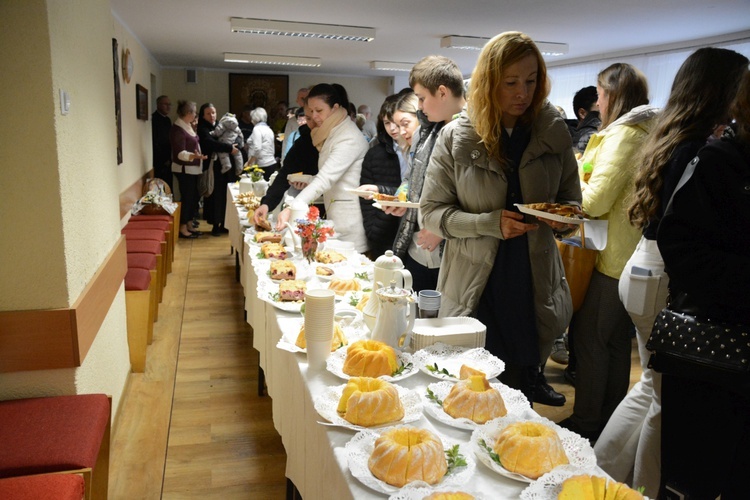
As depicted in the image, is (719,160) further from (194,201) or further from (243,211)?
(194,201)

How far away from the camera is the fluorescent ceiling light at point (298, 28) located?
589cm

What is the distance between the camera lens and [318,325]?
1448 millimetres

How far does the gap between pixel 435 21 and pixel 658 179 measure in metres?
4.71

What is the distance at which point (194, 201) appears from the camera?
764cm

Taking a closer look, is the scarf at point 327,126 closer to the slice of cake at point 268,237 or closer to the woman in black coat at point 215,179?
the slice of cake at point 268,237

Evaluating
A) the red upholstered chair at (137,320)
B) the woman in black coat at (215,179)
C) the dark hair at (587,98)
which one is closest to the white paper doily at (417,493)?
the red upholstered chair at (137,320)

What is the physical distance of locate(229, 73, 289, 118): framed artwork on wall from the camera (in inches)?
458

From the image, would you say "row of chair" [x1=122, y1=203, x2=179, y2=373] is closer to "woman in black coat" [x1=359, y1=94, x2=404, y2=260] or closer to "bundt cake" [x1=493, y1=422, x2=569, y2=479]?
"woman in black coat" [x1=359, y1=94, x2=404, y2=260]

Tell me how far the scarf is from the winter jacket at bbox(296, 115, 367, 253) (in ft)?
0.08

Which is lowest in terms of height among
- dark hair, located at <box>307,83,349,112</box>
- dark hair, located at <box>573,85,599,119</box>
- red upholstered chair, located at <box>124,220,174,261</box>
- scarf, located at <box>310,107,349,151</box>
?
red upholstered chair, located at <box>124,220,174,261</box>

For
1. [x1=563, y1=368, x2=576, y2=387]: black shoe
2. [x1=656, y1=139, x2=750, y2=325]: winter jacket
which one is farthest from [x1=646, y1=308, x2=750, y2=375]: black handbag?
[x1=563, y1=368, x2=576, y2=387]: black shoe

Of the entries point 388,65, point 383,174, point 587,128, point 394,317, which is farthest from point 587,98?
point 388,65

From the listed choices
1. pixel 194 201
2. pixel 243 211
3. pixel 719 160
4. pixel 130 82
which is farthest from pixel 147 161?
pixel 719 160

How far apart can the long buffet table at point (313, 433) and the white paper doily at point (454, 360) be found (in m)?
0.04
